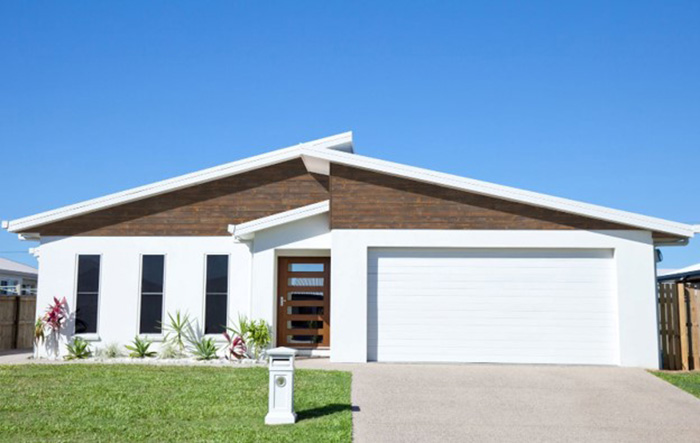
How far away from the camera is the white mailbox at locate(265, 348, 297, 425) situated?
7.97 meters

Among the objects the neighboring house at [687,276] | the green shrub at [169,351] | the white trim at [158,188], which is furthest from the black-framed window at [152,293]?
the neighboring house at [687,276]

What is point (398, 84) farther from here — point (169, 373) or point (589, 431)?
point (589, 431)

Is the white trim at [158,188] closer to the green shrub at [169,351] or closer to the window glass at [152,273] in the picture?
the window glass at [152,273]

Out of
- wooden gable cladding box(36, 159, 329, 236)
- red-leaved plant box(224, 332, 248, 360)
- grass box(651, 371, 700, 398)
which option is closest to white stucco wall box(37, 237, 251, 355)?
wooden gable cladding box(36, 159, 329, 236)

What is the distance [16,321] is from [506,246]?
45.5 feet

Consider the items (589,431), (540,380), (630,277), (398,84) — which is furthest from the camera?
(398,84)

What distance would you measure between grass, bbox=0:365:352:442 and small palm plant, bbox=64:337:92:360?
2031 millimetres

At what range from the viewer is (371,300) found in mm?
13547

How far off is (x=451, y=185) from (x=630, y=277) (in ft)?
13.9

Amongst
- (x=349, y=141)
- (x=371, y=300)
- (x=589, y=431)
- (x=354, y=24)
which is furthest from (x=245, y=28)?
(x=589, y=431)

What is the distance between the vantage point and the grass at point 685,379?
1078cm

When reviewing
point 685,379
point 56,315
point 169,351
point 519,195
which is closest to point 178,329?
point 169,351

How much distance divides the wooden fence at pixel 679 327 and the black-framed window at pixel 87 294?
12.8m

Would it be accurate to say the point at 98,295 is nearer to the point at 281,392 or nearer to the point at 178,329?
the point at 178,329
